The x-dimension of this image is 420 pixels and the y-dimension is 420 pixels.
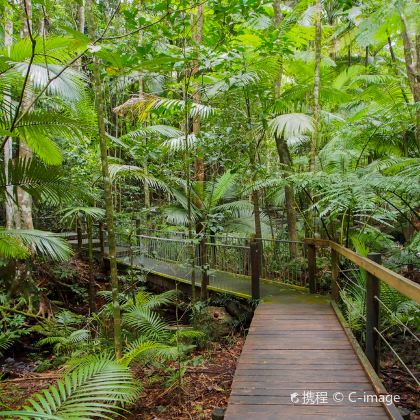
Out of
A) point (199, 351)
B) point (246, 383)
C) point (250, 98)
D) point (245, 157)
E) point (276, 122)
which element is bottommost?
point (199, 351)

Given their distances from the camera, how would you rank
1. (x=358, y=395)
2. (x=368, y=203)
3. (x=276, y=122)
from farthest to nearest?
(x=276, y=122), (x=368, y=203), (x=358, y=395)

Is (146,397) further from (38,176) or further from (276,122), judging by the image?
(276,122)

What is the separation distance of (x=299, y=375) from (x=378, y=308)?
83 cm

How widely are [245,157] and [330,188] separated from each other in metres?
1.72

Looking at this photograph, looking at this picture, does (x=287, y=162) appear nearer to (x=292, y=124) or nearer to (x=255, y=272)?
(x=292, y=124)

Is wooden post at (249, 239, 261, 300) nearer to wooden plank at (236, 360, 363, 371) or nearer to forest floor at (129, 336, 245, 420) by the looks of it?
forest floor at (129, 336, 245, 420)

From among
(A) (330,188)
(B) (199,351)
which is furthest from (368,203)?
(B) (199,351)

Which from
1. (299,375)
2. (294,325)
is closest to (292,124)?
(294,325)

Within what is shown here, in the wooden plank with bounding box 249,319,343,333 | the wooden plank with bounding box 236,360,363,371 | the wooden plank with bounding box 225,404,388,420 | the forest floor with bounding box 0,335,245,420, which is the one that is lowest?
the forest floor with bounding box 0,335,245,420

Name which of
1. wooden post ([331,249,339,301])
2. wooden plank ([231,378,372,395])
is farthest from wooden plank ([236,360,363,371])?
wooden post ([331,249,339,301])

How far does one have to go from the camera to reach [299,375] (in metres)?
2.88

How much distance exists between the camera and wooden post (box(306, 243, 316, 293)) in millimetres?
5352

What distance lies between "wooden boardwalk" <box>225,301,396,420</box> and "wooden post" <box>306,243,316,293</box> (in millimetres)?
1129

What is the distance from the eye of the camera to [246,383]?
2.78m
